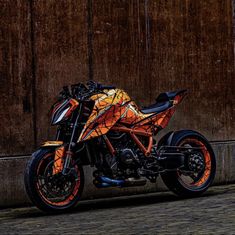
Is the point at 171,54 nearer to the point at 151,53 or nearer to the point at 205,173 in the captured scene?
the point at 151,53

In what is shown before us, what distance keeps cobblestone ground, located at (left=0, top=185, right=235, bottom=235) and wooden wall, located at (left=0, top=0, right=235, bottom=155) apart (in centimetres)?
107

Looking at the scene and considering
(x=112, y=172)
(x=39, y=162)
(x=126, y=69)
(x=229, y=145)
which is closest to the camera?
(x=39, y=162)

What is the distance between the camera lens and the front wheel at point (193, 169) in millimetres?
7512

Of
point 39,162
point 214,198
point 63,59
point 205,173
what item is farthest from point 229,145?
point 39,162

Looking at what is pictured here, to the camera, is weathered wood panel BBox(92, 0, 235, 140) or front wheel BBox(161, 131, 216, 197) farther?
weathered wood panel BBox(92, 0, 235, 140)

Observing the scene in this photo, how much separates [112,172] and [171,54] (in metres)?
2.06

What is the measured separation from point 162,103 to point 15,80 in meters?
1.54

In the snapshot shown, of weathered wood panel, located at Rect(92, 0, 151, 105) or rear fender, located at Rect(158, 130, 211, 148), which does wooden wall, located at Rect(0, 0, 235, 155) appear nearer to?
weathered wood panel, located at Rect(92, 0, 151, 105)

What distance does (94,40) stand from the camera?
8.10m

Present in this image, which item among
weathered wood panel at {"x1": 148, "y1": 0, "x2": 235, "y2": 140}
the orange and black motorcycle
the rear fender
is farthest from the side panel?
weathered wood panel at {"x1": 148, "y1": 0, "x2": 235, "y2": 140}

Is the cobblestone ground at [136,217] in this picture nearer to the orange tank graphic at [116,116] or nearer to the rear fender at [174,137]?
the rear fender at [174,137]

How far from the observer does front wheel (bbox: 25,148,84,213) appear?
6.69 meters

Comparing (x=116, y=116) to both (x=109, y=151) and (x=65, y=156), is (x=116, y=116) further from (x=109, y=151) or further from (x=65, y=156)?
(x=65, y=156)

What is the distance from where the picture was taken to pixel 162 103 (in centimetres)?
772
